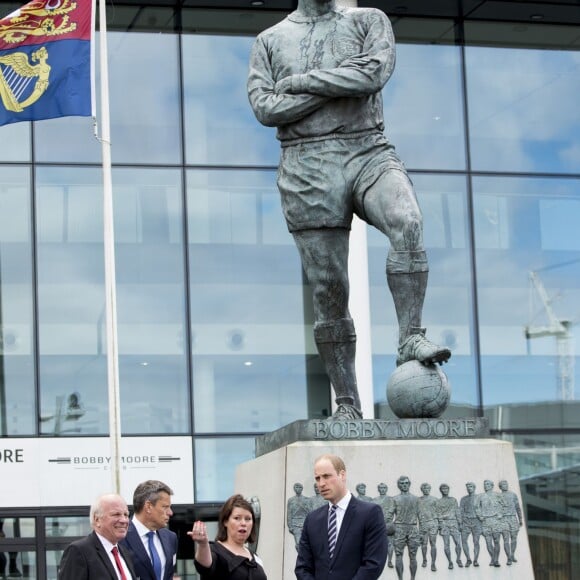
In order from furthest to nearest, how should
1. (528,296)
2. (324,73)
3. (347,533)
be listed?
(528,296), (324,73), (347,533)

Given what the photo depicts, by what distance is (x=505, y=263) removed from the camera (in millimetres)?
23828

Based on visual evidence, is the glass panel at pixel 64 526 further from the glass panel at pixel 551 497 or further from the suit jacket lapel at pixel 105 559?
the suit jacket lapel at pixel 105 559

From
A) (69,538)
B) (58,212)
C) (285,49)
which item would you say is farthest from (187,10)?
(285,49)

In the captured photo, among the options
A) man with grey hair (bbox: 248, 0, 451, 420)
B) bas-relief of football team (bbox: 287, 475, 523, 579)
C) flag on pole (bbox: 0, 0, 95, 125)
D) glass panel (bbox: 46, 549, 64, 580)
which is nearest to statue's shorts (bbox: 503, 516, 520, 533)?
bas-relief of football team (bbox: 287, 475, 523, 579)

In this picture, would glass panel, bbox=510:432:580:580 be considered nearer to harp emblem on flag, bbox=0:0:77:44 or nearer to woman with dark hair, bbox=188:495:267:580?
harp emblem on flag, bbox=0:0:77:44

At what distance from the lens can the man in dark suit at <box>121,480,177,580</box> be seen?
277 inches

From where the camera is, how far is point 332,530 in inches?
260

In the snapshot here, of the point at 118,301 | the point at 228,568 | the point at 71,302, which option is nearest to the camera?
the point at 228,568

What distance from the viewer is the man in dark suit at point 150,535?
703 centimetres

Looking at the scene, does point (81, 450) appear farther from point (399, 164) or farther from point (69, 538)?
point (399, 164)

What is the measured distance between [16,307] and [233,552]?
51.5 ft

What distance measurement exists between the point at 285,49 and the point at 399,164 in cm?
91

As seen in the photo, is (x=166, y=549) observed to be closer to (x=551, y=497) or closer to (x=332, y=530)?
(x=332, y=530)

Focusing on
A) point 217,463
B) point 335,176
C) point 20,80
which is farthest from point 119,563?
→ point 217,463
